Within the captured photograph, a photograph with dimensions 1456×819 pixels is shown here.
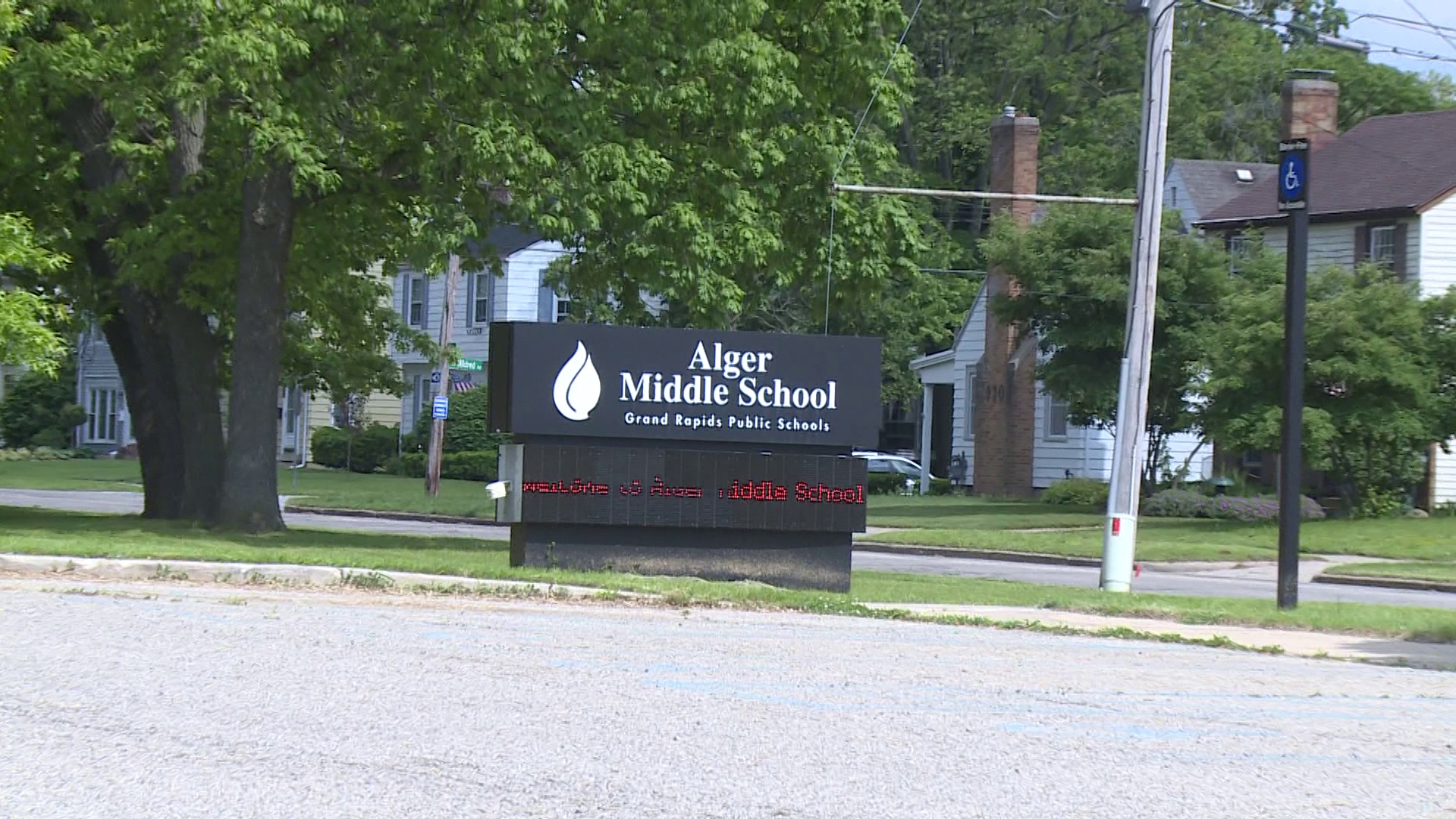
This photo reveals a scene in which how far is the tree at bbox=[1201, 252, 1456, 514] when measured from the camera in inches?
1253

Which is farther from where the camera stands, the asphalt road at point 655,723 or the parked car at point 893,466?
the parked car at point 893,466

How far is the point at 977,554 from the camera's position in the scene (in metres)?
29.4

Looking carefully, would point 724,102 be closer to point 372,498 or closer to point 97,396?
point 372,498

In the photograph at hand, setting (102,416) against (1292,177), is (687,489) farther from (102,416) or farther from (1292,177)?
(102,416)

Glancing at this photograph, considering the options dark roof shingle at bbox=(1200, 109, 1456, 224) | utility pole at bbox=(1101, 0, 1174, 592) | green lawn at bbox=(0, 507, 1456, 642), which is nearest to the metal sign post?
green lawn at bbox=(0, 507, 1456, 642)

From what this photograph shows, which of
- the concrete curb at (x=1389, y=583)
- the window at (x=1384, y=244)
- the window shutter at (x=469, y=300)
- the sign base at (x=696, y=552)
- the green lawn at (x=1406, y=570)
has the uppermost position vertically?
the window at (x=1384, y=244)

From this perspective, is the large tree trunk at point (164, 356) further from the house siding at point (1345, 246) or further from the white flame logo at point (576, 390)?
the house siding at point (1345, 246)

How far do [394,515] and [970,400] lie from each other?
20.2 m

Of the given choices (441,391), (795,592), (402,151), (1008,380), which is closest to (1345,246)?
(1008,380)

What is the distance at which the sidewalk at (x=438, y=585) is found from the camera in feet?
48.9

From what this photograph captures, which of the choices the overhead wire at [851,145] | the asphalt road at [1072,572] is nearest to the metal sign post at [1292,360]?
the asphalt road at [1072,572]

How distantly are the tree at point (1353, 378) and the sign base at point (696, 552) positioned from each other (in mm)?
16663

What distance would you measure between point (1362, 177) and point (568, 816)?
39.0 m

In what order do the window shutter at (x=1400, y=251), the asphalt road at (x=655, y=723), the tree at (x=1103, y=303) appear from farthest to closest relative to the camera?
the window shutter at (x=1400, y=251)
the tree at (x=1103, y=303)
the asphalt road at (x=655, y=723)
